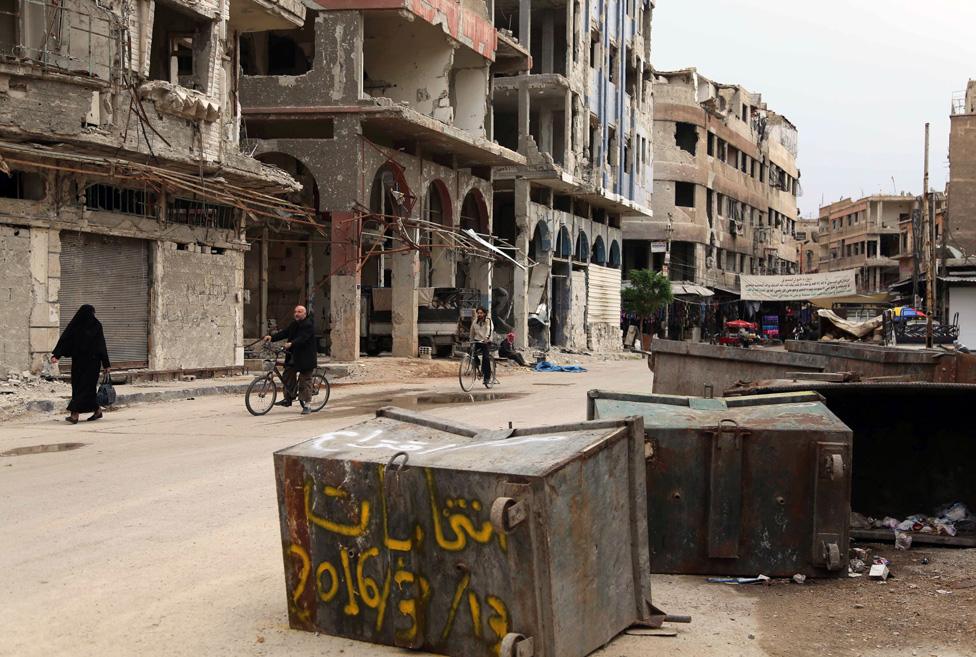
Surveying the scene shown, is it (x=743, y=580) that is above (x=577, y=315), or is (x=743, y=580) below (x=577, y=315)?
below

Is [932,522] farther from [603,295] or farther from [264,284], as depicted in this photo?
[603,295]

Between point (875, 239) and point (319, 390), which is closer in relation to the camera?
point (319, 390)

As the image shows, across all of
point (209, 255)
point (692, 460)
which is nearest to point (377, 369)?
point (209, 255)

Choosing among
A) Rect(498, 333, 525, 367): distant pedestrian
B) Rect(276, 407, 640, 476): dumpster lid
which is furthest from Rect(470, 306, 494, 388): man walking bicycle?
Rect(276, 407, 640, 476): dumpster lid

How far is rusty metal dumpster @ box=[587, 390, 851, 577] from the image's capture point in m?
5.69

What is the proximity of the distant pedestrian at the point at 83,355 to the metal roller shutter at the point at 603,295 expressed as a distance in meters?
31.7

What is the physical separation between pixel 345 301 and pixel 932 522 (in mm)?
20532

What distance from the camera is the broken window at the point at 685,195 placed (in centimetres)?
5950

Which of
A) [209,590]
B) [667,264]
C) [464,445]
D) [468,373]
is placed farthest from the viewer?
[667,264]

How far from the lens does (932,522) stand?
727cm

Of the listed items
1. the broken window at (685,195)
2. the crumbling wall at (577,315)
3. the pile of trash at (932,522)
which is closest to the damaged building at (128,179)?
the pile of trash at (932,522)

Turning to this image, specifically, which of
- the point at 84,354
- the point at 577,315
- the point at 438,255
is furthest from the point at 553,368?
the point at 84,354

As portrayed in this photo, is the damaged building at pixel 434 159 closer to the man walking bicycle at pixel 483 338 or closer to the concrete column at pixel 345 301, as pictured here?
the concrete column at pixel 345 301

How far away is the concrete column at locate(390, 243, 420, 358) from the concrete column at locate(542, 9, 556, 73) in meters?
13.2
